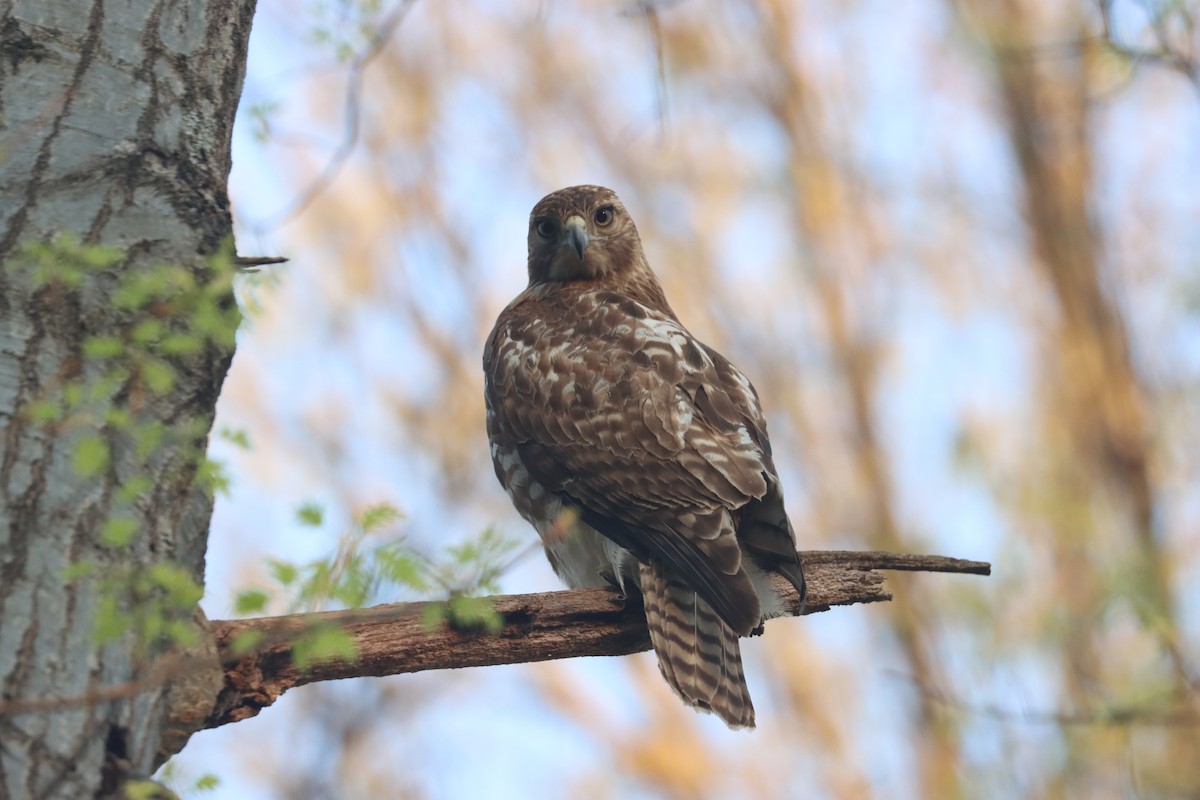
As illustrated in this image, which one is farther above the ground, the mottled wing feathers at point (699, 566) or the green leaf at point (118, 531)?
the green leaf at point (118, 531)

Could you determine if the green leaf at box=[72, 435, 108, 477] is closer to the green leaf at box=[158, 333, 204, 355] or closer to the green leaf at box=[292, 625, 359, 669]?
the green leaf at box=[158, 333, 204, 355]

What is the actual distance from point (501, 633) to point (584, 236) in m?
2.63

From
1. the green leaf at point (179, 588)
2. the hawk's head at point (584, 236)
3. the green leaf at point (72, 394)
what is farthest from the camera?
the hawk's head at point (584, 236)

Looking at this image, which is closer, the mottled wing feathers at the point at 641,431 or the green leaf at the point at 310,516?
the green leaf at the point at 310,516

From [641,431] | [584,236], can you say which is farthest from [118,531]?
[584,236]

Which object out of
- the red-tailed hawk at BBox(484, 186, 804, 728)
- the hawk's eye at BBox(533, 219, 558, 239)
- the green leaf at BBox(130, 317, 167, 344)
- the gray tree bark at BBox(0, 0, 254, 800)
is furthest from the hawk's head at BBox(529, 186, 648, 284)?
the green leaf at BBox(130, 317, 167, 344)

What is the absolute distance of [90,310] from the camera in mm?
Result: 2604

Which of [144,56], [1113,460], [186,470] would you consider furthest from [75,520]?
[1113,460]

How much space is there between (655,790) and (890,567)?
8.61m

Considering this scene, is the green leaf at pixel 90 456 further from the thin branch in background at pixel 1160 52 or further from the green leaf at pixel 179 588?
the thin branch in background at pixel 1160 52

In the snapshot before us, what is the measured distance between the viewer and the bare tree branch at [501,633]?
3014mm

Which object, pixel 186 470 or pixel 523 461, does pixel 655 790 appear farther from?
pixel 186 470

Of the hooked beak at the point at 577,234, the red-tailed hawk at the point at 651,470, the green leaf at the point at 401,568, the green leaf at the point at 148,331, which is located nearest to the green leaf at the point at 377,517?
the green leaf at the point at 401,568

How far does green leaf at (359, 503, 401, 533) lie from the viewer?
2.11m
